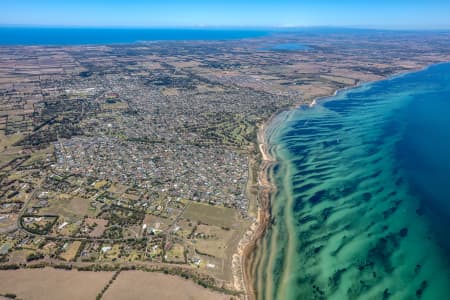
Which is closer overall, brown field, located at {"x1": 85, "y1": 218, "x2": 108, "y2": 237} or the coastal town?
the coastal town

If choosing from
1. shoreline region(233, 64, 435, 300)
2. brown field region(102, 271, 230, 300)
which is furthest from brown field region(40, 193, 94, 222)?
shoreline region(233, 64, 435, 300)

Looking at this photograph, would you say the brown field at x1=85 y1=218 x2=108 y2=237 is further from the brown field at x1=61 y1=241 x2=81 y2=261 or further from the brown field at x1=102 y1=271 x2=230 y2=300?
the brown field at x1=102 y1=271 x2=230 y2=300

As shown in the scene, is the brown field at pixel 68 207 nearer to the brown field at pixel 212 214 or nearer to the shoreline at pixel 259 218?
the brown field at pixel 212 214

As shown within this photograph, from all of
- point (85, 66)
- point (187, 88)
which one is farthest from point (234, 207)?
point (85, 66)

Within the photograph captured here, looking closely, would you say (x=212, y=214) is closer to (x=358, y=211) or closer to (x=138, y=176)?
(x=138, y=176)

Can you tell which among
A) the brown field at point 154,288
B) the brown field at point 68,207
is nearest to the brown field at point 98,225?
the brown field at point 68,207

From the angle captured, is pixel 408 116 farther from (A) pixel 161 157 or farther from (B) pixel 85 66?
(B) pixel 85 66

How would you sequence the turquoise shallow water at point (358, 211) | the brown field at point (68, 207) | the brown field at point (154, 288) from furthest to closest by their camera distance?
the brown field at point (68, 207), the turquoise shallow water at point (358, 211), the brown field at point (154, 288)
